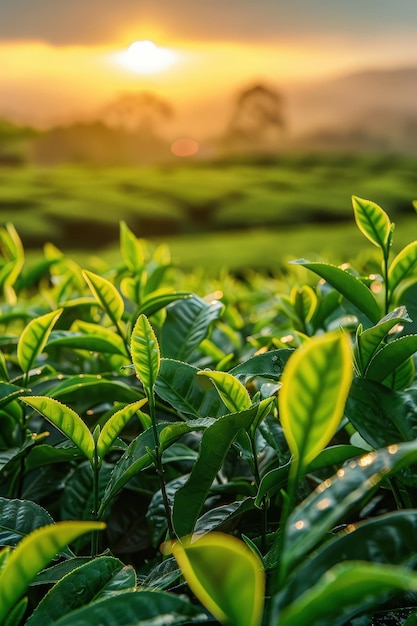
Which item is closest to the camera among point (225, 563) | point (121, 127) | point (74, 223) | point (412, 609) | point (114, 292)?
point (225, 563)

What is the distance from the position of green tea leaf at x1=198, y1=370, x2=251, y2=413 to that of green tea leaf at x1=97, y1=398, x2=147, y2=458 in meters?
0.06

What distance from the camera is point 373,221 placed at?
0.76 metres

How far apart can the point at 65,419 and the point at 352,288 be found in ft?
1.00

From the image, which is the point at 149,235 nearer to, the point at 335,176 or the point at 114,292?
the point at 335,176

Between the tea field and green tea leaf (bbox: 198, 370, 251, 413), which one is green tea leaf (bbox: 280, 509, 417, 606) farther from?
the tea field

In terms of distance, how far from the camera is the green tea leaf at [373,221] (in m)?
0.75

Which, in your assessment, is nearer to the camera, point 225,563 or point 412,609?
point 225,563

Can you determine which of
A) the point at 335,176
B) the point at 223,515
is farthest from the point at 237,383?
the point at 335,176

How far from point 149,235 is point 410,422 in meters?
13.4

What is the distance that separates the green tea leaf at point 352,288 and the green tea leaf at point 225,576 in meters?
0.38

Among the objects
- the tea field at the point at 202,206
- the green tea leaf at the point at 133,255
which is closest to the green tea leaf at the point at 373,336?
the green tea leaf at the point at 133,255

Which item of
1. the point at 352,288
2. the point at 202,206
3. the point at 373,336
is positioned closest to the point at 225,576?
the point at 373,336

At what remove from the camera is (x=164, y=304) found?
0.89 metres

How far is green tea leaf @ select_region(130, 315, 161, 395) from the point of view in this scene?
57 cm
